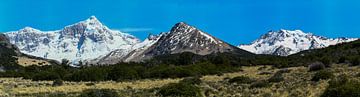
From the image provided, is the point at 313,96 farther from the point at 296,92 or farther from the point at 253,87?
the point at 253,87

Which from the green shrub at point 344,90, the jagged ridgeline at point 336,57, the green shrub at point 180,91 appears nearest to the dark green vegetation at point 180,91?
the green shrub at point 180,91

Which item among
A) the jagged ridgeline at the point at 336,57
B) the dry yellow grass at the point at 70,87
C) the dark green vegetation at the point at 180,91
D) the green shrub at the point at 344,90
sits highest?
the jagged ridgeline at the point at 336,57

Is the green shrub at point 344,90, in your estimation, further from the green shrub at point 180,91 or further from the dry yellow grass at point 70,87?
the dry yellow grass at point 70,87

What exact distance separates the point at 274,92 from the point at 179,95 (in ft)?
18.5

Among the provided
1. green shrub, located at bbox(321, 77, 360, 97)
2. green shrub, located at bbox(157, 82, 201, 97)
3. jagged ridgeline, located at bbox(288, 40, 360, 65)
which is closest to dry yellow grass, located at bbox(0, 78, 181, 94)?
green shrub, located at bbox(157, 82, 201, 97)

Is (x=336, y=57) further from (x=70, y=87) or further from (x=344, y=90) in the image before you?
(x=344, y=90)

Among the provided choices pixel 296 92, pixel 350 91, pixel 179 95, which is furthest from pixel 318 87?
pixel 179 95

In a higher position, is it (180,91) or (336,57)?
(336,57)

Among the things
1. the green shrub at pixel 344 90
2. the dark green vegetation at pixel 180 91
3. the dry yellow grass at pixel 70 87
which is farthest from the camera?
the dry yellow grass at pixel 70 87

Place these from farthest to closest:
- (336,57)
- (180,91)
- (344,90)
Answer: (336,57), (180,91), (344,90)

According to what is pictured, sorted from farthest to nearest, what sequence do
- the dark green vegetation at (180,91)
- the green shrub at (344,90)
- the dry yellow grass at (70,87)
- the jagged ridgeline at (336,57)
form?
the jagged ridgeline at (336,57) → the dry yellow grass at (70,87) → the dark green vegetation at (180,91) → the green shrub at (344,90)

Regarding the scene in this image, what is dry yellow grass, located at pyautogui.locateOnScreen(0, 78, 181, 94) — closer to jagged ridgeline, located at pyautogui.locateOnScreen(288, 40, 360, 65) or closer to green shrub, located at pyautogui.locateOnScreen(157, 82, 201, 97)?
green shrub, located at pyautogui.locateOnScreen(157, 82, 201, 97)

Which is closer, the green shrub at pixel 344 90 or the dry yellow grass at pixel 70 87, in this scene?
the green shrub at pixel 344 90

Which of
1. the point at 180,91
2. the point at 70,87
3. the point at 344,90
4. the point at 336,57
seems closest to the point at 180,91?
the point at 180,91
